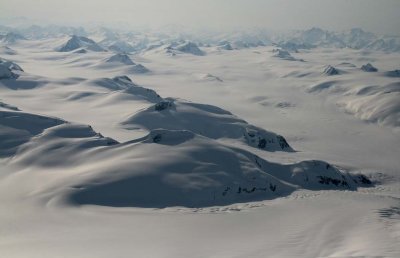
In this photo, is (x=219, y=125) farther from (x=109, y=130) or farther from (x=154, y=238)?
(x=154, y=238)

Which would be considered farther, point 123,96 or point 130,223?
point 123,96

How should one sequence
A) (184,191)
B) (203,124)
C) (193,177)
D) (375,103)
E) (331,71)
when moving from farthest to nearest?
(331,71), (375,103), (203,124), (193,177), (184,191)

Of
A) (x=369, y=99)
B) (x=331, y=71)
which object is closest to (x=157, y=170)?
(x=369, y=99)

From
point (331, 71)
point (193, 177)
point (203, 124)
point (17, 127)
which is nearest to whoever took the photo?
point (193, 177)

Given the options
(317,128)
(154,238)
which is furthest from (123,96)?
(154,238)

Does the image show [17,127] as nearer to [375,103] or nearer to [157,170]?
[157,170]

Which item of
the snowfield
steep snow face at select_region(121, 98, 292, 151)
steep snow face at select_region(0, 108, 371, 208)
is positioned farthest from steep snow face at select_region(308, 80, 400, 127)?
steep snow face at select_region(0, 108, 371, 208)

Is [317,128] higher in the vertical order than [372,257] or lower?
higher

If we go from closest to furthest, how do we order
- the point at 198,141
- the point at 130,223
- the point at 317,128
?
the point at 130,223 → the point at 198,141 → the point at 317,128

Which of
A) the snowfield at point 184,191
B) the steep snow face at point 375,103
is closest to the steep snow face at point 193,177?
the snowfield at point 184,191
